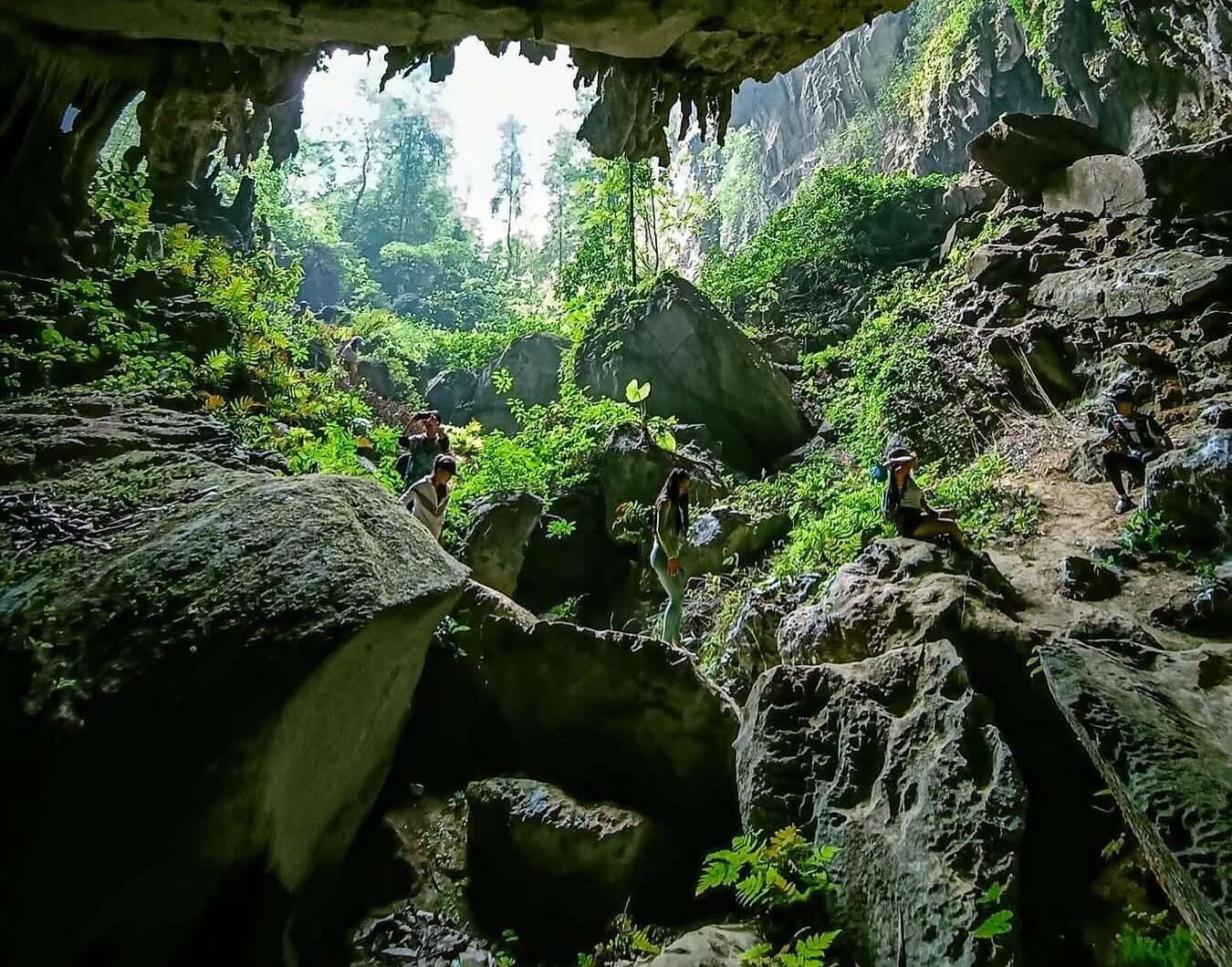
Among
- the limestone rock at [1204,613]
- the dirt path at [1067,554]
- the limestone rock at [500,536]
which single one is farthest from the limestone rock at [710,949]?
the limestone rock at [500,536]

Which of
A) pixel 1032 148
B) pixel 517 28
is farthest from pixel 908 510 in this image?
pixel 1032 148

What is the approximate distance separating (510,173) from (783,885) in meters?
46.0

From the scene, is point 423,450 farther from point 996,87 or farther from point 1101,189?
point 996,87

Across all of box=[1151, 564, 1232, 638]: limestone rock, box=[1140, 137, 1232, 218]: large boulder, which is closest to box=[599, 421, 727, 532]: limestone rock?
box=[1151, 564, 1232, 638]: limestone rock

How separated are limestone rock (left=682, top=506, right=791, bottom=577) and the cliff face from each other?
1113 cm

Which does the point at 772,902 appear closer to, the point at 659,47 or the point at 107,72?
the point at 659,47

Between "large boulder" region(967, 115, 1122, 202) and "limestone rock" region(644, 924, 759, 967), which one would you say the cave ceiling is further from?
"large boulder" region(967, 115, 1122, 202)

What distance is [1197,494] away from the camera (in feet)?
20.9

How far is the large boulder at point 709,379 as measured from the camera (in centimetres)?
1294

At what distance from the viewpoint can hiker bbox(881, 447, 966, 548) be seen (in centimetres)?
604

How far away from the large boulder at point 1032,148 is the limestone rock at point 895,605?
11990mm

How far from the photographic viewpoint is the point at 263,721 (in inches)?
99.0

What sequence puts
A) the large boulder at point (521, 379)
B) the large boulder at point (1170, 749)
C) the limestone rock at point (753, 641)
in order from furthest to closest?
the large boulder at point (521, 379) < the limestone rock at point (753, 641) < the large boulder at point (1170, 749)

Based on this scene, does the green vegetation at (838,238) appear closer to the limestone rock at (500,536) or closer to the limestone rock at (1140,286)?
the limestone rock at (1140,286)
